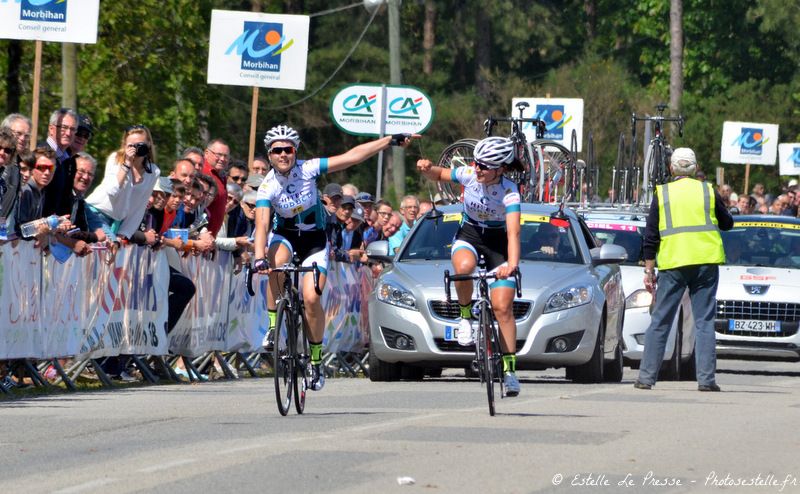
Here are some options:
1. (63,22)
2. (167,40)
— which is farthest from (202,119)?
(63,22)

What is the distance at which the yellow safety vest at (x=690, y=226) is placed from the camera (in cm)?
1703

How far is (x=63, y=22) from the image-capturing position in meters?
20.5

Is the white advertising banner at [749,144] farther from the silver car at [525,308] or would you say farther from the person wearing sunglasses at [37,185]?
the person wearing sunglasses at [37,185]

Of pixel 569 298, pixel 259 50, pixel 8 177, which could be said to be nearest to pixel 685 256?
pixel 569 298

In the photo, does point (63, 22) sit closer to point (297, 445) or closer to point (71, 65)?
point (71, 65)

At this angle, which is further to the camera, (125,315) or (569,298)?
(569,298)

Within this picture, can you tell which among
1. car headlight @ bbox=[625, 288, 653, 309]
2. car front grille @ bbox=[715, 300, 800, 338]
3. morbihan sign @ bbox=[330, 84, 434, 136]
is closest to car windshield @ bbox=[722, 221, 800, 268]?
car front grille @ bbox=[715, 300, 800, 338]

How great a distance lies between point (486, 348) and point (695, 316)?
173 inches

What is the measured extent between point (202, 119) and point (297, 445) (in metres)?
33.9

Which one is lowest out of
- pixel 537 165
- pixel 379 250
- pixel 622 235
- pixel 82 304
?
pixel 82 304

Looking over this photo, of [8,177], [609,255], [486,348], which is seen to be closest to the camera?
[486,348]

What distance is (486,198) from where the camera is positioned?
1374cm

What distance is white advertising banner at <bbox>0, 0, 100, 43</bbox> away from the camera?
2050cm

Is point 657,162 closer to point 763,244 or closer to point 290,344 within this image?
point 763,244
